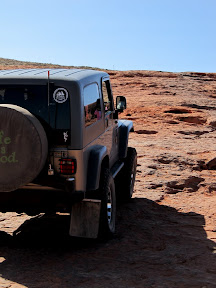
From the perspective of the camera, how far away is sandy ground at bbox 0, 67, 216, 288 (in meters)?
4.27

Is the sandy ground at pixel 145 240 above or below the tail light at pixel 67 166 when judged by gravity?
below

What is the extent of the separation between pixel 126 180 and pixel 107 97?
154 cm

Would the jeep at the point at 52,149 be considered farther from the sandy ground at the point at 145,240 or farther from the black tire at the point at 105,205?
the sandy ground at the point at 145,240

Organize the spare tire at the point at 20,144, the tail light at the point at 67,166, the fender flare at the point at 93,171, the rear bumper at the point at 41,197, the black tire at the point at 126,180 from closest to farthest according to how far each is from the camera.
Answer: the spare tire at the point at 20,144 → the tail light at the point at 67,166 → the rear bumper at the point at 41,197 → the fender flare at the point at 93,171 → the black tire at the point at 126,180

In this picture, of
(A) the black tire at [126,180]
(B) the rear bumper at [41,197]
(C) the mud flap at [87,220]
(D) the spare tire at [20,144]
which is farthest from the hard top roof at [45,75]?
(A) the black tire at [126,180]

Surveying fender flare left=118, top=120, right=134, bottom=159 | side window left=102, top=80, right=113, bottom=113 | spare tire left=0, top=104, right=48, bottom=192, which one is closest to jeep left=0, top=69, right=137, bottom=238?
spare tire left=0, top=104, right=48, bottom=192

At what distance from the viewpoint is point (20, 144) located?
14.2 feet

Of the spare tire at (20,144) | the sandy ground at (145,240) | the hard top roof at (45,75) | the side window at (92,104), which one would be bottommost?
the sandy ground at (145,240)

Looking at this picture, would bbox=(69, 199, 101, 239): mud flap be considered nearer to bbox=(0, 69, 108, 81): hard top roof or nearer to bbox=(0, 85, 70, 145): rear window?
bbox=(0, 85, 70, 145): rear window

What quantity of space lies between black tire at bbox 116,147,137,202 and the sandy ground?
16 centimetres

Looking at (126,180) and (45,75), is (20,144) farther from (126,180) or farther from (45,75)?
(126,180)

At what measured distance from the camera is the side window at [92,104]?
498 centimetres

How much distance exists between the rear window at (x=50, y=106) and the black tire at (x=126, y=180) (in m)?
2.85

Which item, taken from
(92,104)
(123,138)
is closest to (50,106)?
(92,104)
